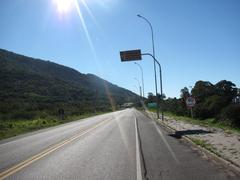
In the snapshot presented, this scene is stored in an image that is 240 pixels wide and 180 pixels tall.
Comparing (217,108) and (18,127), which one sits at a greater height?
(217,108)

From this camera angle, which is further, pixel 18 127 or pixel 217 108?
pixel 217 108

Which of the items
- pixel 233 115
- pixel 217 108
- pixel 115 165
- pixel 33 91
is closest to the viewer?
pixel 115 165

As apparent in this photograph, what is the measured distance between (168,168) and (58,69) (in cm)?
18074

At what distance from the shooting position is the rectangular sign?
37750 mm

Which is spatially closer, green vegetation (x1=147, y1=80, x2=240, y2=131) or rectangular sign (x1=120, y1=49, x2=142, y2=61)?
green vegetation (x1=147, y1=80, x2=240, y2=131)

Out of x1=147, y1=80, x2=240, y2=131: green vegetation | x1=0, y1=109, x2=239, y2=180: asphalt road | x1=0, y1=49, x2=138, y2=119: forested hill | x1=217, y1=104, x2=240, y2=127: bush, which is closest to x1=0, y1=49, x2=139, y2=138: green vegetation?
x1=0, y1=49, x2=138, y2=119: forested hill

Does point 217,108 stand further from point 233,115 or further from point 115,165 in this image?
point 115,165

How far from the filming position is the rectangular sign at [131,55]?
3775cm

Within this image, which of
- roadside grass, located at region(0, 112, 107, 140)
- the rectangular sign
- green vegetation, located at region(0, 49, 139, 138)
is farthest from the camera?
green vegetation, located at region(0, 49, 139, 138)

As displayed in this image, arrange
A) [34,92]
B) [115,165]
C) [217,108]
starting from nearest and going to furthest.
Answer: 1. [115,165]
2. [217,108]
3. [34,92]

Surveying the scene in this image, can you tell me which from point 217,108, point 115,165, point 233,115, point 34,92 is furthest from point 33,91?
point 115,165

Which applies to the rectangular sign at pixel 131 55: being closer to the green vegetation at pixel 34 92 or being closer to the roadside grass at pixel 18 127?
the roadside grass at pixel 18 127

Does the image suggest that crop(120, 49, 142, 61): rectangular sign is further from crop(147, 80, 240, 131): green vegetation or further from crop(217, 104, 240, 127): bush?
crop(217, 104, 240, 127): bush

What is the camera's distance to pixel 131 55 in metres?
38.2
